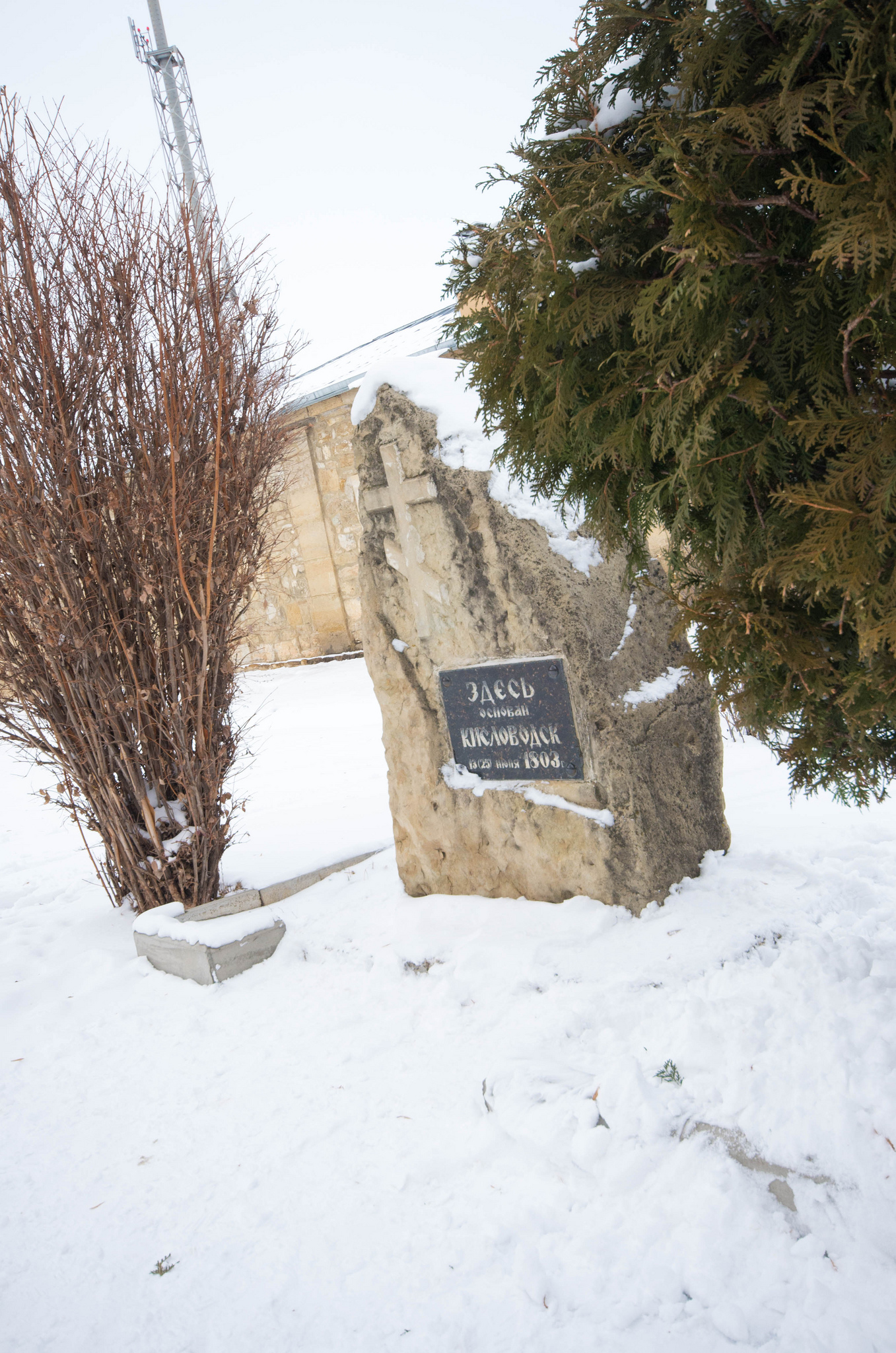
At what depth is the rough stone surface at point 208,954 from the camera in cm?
329

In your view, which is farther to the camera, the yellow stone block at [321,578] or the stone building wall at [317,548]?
the yellow stone block at [321,578]

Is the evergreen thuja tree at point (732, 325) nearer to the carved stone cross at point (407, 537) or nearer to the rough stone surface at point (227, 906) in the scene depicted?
the carved stone cross at point (407, 537)

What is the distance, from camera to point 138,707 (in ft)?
11.5

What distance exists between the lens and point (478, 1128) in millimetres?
2205

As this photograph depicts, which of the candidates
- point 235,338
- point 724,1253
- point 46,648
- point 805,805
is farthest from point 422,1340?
point 235,338

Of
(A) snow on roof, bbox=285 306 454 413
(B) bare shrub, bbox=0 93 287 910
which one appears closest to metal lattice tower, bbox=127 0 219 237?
(A) snow on roof, bbox=285 306 454 413

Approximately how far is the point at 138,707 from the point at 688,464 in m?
2.75

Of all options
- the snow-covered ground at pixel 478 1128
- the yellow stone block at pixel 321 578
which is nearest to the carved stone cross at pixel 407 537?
the snow-covered ground at pixel 478 1128

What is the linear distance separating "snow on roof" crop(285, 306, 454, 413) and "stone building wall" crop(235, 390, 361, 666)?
18 centimetres

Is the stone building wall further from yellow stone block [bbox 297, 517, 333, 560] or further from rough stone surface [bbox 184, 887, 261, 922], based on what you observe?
rough stone surface [bbox 184, 887, 261, 922]

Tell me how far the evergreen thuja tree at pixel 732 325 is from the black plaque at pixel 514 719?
3.50 ft

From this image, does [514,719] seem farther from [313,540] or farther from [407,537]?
[313,540]

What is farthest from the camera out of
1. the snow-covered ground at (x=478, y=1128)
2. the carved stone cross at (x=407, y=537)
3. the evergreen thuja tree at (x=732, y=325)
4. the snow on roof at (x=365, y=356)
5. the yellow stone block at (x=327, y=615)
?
the yellow stone block at (x=327, y=615)

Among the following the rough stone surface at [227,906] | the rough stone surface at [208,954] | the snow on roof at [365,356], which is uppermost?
the snow on roof at [365,356]
